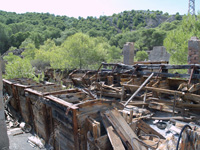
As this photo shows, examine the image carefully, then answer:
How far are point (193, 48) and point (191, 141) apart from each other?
11036mm

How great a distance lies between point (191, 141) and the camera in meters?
2.46

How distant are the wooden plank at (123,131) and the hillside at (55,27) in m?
56.3

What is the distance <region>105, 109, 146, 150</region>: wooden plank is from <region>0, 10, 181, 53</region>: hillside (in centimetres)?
5632

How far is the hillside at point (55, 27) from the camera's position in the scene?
61250 mm

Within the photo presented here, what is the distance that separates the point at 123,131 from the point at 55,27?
294 feet

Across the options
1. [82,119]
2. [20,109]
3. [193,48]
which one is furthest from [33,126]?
[193,48]

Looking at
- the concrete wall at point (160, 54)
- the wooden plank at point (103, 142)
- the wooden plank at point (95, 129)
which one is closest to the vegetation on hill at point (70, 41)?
the concrete wall at point (160, 54)

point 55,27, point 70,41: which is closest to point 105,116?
point 70,41

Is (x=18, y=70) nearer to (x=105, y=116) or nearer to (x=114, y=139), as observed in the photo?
(x=105, y=116)

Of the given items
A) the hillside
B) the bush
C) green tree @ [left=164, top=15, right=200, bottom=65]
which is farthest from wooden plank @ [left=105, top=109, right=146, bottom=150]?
the hillside

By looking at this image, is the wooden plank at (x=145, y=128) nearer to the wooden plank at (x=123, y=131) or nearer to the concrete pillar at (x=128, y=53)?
the wooden plank at (x=123, y=131)

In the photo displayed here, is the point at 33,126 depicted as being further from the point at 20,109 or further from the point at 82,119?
the point at 82,119

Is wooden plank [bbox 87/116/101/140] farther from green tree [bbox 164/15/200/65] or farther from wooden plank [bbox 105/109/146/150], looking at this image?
green tree [bbox 164/15/200/65]

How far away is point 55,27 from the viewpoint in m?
85.9
